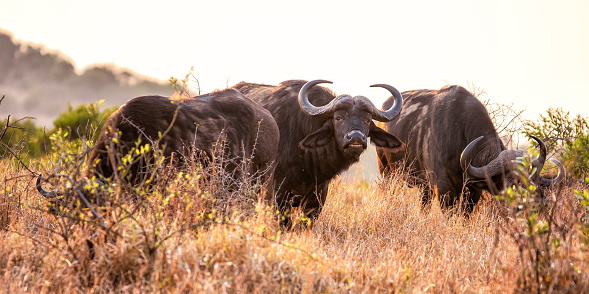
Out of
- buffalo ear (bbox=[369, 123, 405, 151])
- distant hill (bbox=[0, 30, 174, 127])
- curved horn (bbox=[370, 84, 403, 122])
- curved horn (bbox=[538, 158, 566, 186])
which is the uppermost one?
curved horn (bbox=[370, 84, 403, 122])

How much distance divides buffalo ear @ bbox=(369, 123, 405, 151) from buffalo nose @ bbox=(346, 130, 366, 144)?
2.32 ft

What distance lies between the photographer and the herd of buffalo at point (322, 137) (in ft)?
18.2

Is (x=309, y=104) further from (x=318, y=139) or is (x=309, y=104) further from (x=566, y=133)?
(x=566, y=133)

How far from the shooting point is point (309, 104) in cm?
709

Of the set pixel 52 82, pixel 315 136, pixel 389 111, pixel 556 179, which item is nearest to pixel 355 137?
pixel 315 136

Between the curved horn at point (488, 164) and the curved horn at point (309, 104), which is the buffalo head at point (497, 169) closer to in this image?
the curved horn at point (488, 164)

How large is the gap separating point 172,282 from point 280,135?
3984 mm

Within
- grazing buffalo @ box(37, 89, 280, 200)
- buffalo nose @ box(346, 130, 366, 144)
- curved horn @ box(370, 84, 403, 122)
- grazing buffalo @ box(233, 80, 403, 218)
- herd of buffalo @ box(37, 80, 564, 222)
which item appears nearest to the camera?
grazing buffalo @ box(37, 89, 280, 200)

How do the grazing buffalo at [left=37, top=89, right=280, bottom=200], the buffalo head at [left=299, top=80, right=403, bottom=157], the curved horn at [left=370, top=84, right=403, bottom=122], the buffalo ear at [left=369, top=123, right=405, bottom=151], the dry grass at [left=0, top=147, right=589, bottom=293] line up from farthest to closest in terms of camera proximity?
1. the buffalo ear at [left=369, top=123, right=405, bottom=151]
2. the curved horn at [left=370, top=84, right=403, bottom=122]
3. the buffalo head at [left=299, top=80, right=403, bottom=157]
4. the grazing buffalo at [left=37, top=89, right=280, bottom=200]
5. the dry grass at [left=0, top=147, right=589, bottom=293]

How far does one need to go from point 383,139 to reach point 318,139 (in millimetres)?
894

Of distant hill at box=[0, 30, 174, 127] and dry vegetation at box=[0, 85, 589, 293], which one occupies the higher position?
dry vegetation at box=[0, 85, 589, 293]

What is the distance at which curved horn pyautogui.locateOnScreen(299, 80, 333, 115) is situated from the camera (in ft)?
22.9

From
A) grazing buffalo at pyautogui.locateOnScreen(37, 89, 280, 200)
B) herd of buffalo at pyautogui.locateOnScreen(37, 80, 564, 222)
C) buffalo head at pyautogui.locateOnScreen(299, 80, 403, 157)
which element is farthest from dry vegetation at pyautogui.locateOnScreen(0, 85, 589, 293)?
buffalo head at pyautogui.locateOnScreen(299, 80, 403, 157)

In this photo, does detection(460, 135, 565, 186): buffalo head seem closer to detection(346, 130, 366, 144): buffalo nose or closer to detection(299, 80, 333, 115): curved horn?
detection(346, 130, 366, 144): buffalo nose
